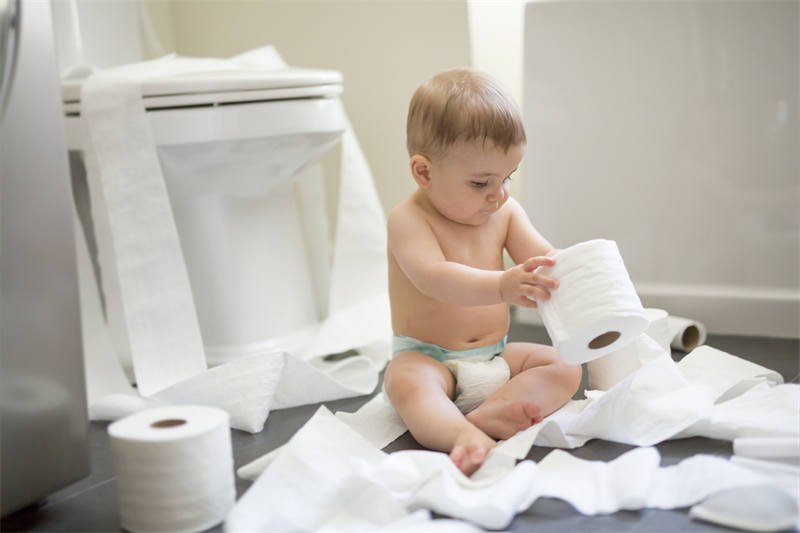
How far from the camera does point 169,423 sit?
875 mm

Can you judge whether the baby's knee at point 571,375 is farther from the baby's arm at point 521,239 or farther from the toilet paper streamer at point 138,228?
the toilet paper streamer at point 138,228

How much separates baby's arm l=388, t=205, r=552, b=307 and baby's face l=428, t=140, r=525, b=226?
44mm

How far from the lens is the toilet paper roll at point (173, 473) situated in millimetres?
818

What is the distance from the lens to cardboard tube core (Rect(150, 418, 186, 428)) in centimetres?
87

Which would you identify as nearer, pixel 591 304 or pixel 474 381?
pixel 591 304

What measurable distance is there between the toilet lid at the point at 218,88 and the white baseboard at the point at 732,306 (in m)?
0.70

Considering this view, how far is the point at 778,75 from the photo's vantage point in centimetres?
137

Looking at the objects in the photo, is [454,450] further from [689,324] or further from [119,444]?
[689,324]

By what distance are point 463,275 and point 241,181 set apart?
1.85ft

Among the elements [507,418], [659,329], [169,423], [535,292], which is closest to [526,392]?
[507,418]

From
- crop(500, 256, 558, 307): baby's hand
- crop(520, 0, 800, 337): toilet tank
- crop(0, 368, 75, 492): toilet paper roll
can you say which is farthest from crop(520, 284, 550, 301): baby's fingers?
crop(520, 0, 800, 337): toilet tank

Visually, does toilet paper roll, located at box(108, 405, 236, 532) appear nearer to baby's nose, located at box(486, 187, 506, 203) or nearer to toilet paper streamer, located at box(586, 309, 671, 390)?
baby's nose, located at box(486, 187, 506, 203)

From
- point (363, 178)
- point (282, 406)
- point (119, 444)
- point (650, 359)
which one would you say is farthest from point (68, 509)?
point (363, 178)

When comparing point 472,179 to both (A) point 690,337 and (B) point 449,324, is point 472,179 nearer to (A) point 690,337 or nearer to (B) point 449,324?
(B) point 449,324
